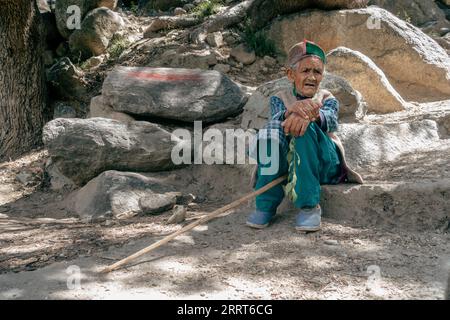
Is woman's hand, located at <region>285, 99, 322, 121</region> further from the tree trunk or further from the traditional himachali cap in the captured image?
the tree trunk

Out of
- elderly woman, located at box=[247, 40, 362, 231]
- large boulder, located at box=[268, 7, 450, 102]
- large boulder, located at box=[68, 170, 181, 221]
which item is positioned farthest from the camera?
large boulder, located at box=[268, 7, 450, 102]

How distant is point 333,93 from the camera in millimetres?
4949

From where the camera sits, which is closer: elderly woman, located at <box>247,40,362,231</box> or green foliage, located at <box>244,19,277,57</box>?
elderly woman, located at <box>247,40,362,231</box>

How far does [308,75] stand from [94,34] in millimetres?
6070

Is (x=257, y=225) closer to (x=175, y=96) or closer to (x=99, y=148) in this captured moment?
(x=99, y=148)

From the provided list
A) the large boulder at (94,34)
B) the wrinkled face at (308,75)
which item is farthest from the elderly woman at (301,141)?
the large boulder at (94,34)

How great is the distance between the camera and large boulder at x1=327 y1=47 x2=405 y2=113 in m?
5.50

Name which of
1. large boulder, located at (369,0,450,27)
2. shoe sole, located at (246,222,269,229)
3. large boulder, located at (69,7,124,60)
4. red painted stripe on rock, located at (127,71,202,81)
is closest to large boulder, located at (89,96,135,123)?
red painted stripe on rock, located at (127,71,202,81)

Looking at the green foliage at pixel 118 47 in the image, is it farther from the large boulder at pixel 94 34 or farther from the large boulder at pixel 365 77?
the large boulder at pixel 365 77

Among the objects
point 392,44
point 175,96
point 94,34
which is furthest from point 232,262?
A: point 94,34

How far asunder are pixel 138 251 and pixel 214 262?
0.49 metres

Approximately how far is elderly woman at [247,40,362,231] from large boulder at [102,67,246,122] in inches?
79.4

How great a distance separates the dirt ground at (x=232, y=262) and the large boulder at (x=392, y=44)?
322 centimetres
